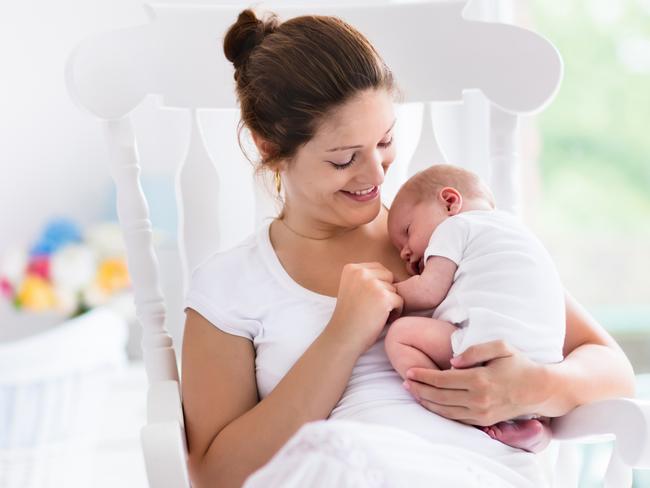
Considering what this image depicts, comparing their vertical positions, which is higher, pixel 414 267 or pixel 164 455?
pixel 414 267

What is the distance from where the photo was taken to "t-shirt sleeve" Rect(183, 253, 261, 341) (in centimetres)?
119

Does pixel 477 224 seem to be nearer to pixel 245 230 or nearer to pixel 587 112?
pixel 245 230

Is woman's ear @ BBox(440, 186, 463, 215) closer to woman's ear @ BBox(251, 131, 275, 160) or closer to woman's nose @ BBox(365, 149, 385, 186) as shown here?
woman's nose @ BBox(365, 149, 385, 186)

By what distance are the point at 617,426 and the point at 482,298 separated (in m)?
0.21

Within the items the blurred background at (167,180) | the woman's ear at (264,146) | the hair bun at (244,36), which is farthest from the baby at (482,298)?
the blurred background at (167,180)

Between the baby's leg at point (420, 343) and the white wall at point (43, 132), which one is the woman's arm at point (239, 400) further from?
the white wall at point (43, 132)

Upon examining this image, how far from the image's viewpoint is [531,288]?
107 cm

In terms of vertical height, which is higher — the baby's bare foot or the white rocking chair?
the white rocking chair

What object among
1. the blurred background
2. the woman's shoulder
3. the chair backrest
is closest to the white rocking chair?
the chair backrest

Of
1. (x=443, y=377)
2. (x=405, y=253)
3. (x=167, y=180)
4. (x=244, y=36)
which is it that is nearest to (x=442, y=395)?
(x=443, y=377)

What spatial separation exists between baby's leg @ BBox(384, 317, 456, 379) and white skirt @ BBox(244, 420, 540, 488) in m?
0.18

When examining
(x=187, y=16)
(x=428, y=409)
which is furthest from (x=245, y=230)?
(x=428, y=409)

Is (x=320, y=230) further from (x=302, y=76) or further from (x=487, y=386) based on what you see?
(x=487, y=386)

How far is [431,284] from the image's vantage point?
1.12 meters
